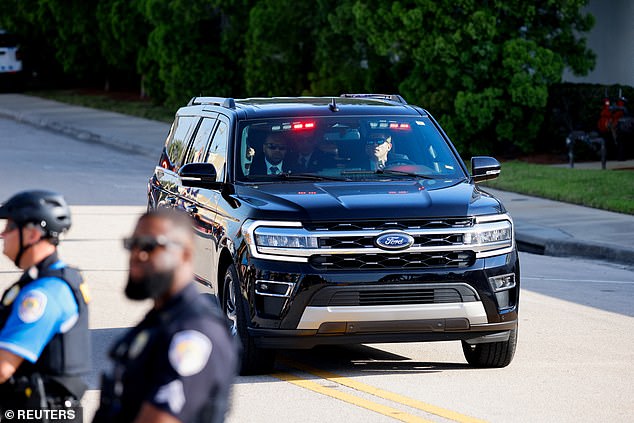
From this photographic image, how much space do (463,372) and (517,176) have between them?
13744mm

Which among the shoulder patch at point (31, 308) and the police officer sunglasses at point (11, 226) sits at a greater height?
the police officer sunglasses at point (11, 226)

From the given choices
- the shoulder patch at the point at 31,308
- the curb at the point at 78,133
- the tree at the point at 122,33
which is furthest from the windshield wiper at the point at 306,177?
the tree at the point at 122,33

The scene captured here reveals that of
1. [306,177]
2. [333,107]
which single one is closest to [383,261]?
[306,177]

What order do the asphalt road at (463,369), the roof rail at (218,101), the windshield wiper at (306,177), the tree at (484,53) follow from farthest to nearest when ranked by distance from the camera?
1. the tree at (484,53)
2. the roof rail at (218,101)
3. the windshield wiper at (306,177)
4. the asphalt road at (463,369)

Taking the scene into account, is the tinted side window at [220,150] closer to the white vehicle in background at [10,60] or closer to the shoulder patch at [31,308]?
the shoulder patch at [31,308]

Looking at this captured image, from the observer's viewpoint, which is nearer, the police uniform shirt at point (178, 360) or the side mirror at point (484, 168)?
the police uniform shirt at point (178, 360)

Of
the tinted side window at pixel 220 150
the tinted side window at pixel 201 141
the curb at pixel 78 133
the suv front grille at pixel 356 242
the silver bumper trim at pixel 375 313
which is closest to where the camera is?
the silver bumper trim at pixel 375 313

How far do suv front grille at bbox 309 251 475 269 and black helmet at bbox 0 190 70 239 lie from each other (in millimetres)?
3938

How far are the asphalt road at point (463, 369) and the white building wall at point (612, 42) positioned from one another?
517 inches

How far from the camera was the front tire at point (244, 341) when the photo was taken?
8.73 m

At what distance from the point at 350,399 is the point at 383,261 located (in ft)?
2.94

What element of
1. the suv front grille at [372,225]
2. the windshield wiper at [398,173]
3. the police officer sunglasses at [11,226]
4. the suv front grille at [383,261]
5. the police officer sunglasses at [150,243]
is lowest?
the suv front grille at [383,261]

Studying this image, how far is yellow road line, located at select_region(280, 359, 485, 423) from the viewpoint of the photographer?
7734 mm

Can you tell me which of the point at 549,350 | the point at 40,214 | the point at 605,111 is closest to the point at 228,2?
the point at 605,111
